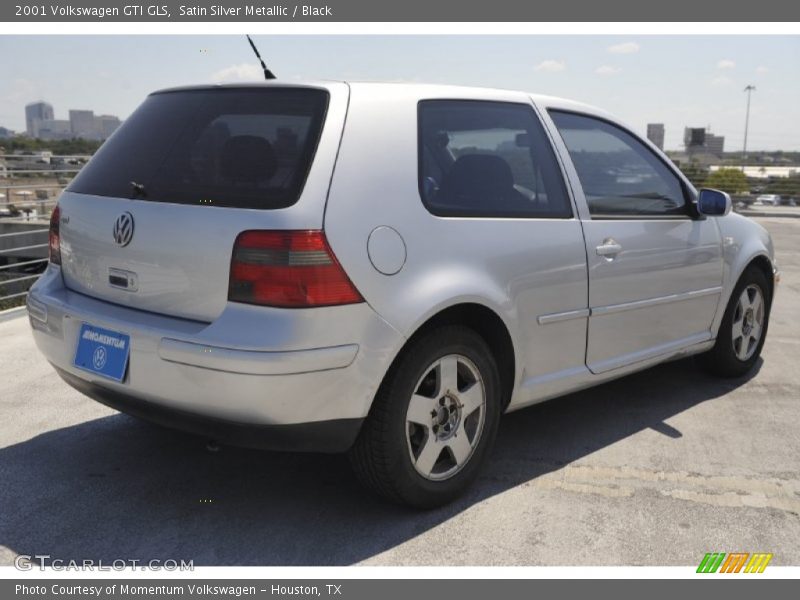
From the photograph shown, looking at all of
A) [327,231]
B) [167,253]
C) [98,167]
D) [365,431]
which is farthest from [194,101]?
[365,431]

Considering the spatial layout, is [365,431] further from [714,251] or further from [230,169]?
[714,251]

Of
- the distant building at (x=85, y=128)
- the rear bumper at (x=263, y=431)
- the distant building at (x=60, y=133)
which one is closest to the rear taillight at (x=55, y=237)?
the rear bumper at (x=263, y=431)

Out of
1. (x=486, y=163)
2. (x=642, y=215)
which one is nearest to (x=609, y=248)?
(x=642, y=215)

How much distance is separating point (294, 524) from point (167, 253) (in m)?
1.14

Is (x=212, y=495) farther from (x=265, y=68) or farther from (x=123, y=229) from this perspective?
(x=265, y=68)

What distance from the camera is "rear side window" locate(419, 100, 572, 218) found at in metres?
3.21

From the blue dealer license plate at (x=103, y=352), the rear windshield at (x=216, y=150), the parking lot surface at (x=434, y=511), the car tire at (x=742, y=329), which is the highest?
the rear windshield at (x=216, y=150)

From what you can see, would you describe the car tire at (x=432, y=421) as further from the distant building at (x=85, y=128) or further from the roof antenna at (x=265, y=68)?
the distant building at (x=85, y=128)

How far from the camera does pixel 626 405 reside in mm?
4723

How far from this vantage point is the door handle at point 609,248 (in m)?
3.81

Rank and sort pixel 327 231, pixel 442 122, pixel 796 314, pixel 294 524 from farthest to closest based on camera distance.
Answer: pixel 796 314 < pixel 442 122 < pixel 294 524 < pixel 327 231

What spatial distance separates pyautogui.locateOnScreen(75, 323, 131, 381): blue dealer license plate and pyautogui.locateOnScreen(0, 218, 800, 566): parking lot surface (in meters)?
0.60

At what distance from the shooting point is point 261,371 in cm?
264

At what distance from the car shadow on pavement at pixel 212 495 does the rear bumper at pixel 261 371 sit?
0.43 meters
